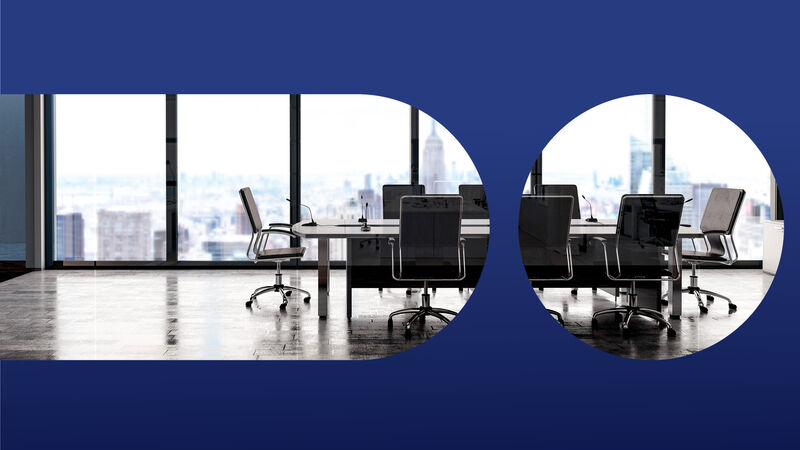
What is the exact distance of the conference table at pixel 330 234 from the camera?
4.31 metres

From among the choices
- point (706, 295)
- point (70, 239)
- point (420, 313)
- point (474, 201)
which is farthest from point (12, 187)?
point (706, 295)

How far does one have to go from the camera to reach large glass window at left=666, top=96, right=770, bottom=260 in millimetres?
3143

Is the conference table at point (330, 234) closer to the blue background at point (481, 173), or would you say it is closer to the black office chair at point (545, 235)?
the black office chair at point (545, 235)

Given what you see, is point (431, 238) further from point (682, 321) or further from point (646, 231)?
point (682, 321)

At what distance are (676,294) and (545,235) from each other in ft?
2.59

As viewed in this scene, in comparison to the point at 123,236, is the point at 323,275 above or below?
below

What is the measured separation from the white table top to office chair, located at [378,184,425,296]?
0.18 feet

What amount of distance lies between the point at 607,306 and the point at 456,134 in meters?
1.19

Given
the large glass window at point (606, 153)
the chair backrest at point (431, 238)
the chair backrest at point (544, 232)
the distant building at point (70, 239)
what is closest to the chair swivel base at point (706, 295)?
the large glass window at point (606, 153)

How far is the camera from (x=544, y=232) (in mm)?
3316

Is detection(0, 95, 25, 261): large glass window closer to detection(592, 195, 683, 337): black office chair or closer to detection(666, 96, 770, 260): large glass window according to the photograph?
detection(592, 195, 683, 337): black office chair

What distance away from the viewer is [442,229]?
409cm

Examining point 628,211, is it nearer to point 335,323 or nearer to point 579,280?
point 579,280

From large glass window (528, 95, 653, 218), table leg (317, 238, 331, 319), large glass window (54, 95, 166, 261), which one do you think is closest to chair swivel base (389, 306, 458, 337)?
table leg (317, 238, 331, 319)
